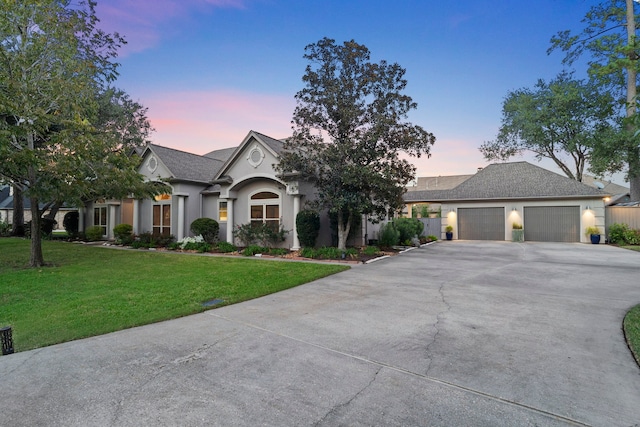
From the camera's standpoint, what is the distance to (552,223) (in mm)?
20578

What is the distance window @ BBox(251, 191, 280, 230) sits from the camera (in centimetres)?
1561

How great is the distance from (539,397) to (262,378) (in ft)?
8.89

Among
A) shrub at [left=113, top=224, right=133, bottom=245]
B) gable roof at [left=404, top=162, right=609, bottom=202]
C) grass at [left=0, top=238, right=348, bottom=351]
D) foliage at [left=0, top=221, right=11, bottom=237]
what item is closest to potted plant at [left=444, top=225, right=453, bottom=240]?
gable roof at [left=404, top=162, right=609, bottom=202]

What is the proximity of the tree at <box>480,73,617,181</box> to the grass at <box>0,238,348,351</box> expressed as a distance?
2572 centimetres

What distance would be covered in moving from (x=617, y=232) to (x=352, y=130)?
18273 millimetres

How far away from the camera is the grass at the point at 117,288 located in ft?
16.9

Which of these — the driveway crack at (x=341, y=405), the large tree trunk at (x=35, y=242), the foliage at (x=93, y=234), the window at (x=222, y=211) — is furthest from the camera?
the foliage at (x=93, y=234)

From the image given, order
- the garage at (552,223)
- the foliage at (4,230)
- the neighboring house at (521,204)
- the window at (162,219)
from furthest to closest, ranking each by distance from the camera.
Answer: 1. the foliage at (4,230)
2. the garage at (552,223)
3. the neighboring house at (521,204)
4. the window at (162,219)

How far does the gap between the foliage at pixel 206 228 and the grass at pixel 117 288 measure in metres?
3.52

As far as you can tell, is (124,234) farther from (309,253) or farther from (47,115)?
(309,253)

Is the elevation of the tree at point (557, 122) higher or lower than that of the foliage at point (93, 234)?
higher

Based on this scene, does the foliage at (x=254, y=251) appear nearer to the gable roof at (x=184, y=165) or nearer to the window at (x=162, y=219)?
the gable roof at (x=184, y=165)

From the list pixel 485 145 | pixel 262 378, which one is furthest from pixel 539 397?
pixel 485 145

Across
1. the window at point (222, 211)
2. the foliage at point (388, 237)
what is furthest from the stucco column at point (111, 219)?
the foliage at point (388, 237)
